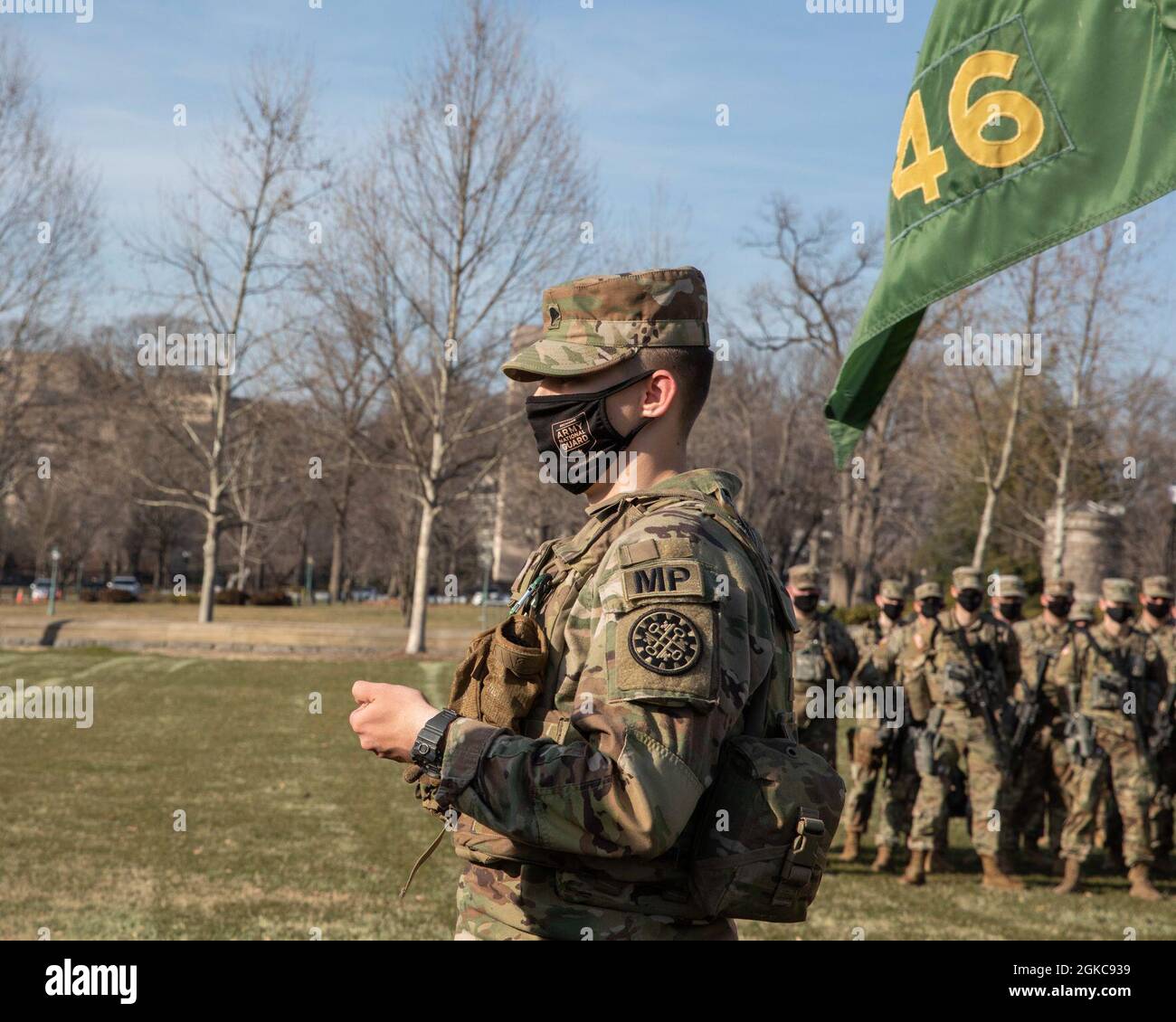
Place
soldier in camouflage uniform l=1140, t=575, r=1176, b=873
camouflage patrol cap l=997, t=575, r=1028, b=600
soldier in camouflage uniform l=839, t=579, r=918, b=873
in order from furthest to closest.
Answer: camouflage patrol cap l=997, t=575, r=1028, b=600 → soldier in camouflage uniform l=1140, t=575, r=1176, b=873 → soldier in camouflage uniform l=839, t=579, r=918, b=873

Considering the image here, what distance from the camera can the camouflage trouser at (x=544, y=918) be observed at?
8.32 ft

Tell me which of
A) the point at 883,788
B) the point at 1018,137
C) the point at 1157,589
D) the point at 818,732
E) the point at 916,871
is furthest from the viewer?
the point at 1157,589

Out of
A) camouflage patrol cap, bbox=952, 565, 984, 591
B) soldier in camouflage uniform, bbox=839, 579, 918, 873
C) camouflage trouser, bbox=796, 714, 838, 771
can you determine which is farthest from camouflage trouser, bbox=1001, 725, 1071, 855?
camouflage trouser, bbox=796, 714, 838, 771

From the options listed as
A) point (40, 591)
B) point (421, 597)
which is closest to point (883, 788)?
point (421, 597)

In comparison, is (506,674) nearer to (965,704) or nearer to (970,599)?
(965,704)

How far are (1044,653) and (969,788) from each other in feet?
5.34

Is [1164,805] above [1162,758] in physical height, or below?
below

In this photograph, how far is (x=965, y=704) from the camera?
31.9ft

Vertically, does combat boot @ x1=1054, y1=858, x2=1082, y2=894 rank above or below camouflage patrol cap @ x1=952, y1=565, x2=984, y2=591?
below

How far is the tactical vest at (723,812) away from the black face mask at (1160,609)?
31.6 ft

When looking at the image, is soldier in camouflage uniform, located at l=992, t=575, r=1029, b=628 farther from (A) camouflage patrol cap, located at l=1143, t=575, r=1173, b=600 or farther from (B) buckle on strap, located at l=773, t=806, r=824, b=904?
(B) buckle on strap, located at l=773, t=806, r=824, b=904

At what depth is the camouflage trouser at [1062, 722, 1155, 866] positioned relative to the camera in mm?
9469

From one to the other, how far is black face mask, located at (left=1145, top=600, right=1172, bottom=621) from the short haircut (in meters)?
9.67
